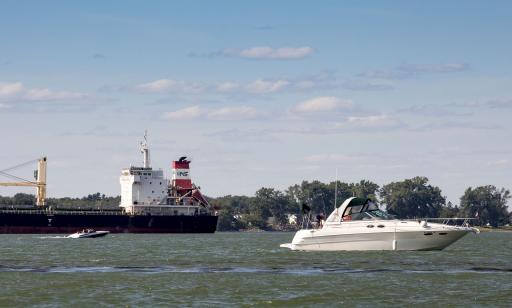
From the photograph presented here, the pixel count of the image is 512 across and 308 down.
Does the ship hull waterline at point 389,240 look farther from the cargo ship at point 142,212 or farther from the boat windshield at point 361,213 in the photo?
the cargo ship at point 142,212

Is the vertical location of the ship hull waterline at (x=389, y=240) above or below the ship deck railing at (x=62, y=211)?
below

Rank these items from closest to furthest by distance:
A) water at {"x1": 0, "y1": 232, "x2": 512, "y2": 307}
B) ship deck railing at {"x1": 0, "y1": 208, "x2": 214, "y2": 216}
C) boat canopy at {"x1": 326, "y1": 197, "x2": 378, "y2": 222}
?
water at {"x1": 0, "y1": 232, "x2": 512, "y2": 307}
boat canopy at {"x1": 326, "y1": 197, "x2": 378, "y2": 222}
ship deck railing at {"x1": 0, "y1": 208, "x2": 214, "y2": 216}

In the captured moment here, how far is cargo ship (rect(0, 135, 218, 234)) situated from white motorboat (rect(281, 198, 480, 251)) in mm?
94354

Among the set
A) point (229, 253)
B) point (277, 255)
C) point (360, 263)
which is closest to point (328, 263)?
point (360, 263)

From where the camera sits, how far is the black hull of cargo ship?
174500mm

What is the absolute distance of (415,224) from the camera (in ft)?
281

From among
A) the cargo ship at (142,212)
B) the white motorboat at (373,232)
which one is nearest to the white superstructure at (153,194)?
the cargo ship at (142,212)

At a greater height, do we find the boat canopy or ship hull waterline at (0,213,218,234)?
ship hull waterline at (0,213,218,234)

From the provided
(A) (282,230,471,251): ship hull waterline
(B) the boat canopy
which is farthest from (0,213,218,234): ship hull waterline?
(A) (282,230,471,251): ship hull waterline

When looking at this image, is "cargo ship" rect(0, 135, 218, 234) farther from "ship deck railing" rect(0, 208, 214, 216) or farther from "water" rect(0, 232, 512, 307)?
"water" rect(0, 232, 512, 307)

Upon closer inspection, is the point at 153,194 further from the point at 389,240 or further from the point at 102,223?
the point at 389,240

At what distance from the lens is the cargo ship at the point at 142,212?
175m

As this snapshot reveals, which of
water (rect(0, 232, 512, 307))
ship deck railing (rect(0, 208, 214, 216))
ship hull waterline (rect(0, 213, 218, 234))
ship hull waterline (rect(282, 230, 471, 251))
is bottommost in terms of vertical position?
water (rect(0, 232, 512, 307))

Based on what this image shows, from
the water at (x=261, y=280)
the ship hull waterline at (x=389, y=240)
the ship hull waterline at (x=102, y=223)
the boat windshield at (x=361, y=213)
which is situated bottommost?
the water at (x=261, y=280)
